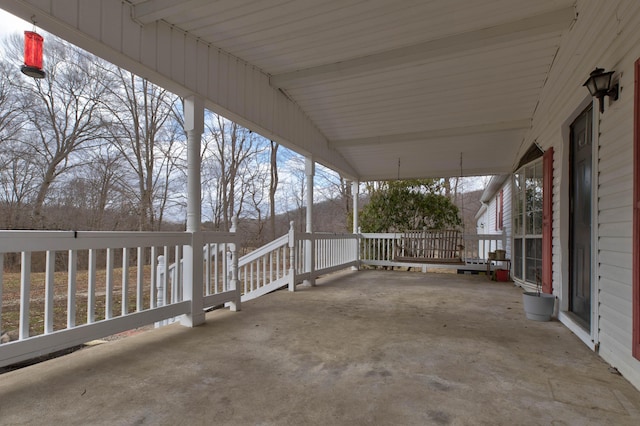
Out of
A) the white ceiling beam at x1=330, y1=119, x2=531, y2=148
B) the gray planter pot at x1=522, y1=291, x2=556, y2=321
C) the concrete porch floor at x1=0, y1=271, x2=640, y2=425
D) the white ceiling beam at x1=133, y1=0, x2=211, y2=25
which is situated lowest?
the concrete porch floor at x1=0, y1=271, x2=640, y2=425

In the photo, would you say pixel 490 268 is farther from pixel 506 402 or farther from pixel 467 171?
pixel 506 402

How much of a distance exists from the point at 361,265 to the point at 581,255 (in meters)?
6.16

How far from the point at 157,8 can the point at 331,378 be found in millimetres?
3259

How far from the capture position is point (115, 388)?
2.06 meters

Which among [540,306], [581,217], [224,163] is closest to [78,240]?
[540,306]

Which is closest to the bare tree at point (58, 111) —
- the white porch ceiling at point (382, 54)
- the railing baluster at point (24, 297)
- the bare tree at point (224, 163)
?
the bare tree at point (224, 163)

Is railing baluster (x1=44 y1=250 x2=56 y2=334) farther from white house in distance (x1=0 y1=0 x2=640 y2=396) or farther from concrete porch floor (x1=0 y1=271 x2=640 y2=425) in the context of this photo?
white house in distance (x1=0 y1=0 x2=640 y2=396)

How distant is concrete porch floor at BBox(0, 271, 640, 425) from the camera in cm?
177

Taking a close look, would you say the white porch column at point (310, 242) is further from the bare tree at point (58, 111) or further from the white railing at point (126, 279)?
the bare tree at point (58, 111)

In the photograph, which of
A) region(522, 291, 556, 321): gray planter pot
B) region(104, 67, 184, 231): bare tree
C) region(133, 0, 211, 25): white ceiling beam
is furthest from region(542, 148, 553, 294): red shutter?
region(104, 67, 184, 231): bare tree

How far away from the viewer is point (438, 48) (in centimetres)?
401

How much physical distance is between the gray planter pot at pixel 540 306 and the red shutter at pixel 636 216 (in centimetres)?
163

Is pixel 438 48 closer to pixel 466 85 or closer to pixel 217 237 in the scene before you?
→ pixel 466 85

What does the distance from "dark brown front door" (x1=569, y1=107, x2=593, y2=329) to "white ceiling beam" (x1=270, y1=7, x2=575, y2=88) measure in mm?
1068
